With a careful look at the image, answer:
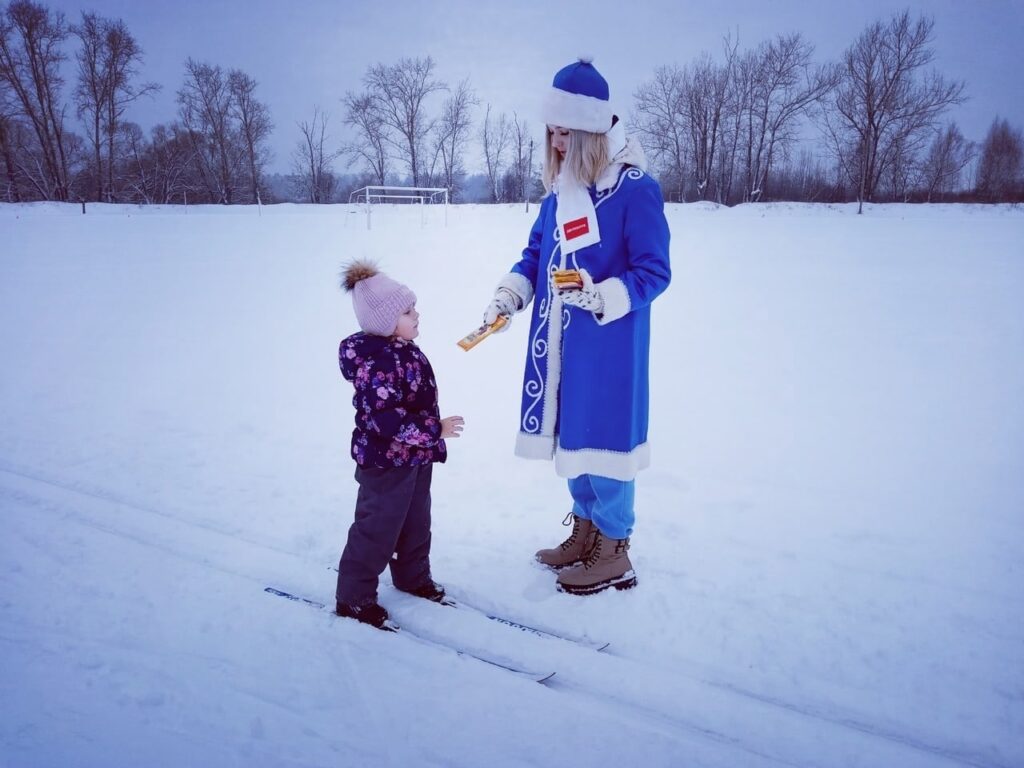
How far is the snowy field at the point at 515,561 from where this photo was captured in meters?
1.74

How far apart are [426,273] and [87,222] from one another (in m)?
11.3

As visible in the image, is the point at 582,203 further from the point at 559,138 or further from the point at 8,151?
the point at 8,151

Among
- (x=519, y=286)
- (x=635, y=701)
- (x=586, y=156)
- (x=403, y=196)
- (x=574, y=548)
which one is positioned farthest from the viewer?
(x=403, y=196)

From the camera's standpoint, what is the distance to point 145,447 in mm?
3705

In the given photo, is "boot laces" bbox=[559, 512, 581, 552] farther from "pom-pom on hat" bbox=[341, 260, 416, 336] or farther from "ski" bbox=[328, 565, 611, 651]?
"pom-pom on hat" bbox=[341, 260, 416, 336]

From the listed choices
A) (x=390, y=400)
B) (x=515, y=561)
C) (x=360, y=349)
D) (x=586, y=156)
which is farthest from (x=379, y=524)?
(x=586, y=156)

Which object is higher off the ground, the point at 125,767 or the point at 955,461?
the point at 955,461

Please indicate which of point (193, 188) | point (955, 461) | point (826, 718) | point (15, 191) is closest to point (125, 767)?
point (826, 718)

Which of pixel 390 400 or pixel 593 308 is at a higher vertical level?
pixel 593 308

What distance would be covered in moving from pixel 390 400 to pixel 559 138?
3.71 ft

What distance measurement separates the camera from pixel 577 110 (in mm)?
2002

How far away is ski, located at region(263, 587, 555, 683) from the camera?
1.94m

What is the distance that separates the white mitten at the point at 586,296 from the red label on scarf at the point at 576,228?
9.4 inches

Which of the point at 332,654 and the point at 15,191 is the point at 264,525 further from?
the point at 15,191
